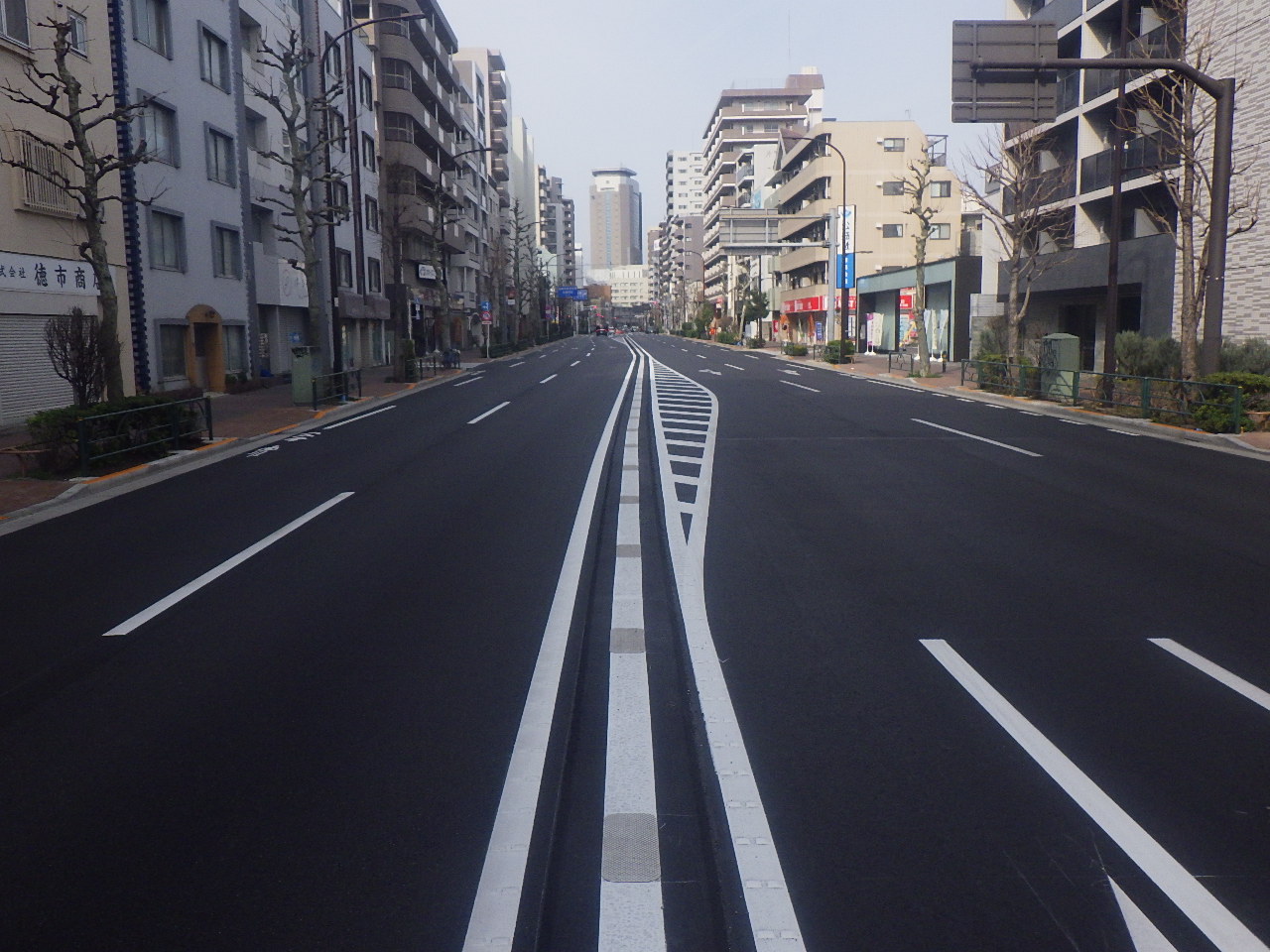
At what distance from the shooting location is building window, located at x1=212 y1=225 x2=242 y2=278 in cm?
3319

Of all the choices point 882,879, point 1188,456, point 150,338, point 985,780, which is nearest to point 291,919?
point 882,879

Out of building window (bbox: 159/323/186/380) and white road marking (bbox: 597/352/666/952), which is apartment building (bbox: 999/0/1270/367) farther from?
building window (bbox: 159/323/186/380)

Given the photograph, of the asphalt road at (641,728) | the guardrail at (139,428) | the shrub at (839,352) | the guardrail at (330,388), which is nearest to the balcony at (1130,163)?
the shrub at (839,352)

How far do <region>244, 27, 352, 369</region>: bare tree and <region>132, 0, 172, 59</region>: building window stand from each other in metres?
2.58

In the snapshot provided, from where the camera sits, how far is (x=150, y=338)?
28438 millimetres

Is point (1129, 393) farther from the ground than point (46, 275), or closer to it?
closer to it

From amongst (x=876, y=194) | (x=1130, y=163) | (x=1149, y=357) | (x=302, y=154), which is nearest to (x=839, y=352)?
(x=1130, y=163)

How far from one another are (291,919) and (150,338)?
2816 centimetres

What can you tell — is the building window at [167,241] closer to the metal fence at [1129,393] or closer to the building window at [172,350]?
the building window at [172,350]

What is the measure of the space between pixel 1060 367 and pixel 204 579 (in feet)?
72.6

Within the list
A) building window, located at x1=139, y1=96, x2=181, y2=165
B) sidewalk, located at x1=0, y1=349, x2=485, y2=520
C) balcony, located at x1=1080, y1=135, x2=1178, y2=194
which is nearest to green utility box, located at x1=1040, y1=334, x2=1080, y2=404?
balcony, located at x1=1080, y1=135, x2=1178, y2=194

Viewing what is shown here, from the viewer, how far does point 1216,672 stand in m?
5.80

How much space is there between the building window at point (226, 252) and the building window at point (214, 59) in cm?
453

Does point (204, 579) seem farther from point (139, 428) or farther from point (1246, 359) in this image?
point (1246, 359)
